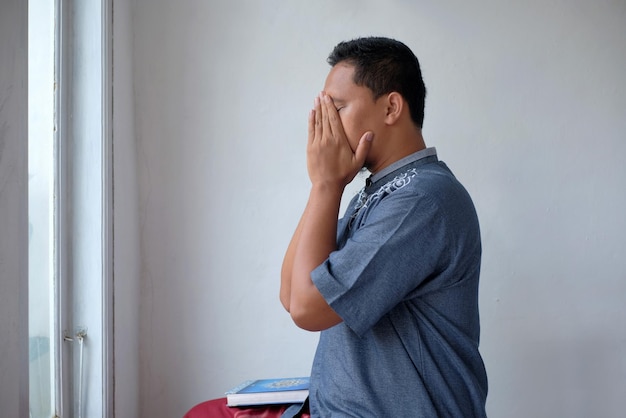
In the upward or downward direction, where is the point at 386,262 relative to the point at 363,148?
downward

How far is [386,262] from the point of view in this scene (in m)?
1.07

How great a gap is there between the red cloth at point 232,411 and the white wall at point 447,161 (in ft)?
1.71

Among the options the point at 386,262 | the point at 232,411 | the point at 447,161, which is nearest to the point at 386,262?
the point at 386,262

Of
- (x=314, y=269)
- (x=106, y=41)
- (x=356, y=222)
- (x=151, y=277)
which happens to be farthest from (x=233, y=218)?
(x=314, y=269)

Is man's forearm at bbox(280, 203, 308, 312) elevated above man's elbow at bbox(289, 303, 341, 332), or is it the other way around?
man's forearm at bbox(280, 203, 308, 312)

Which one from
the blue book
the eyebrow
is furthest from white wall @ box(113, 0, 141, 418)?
the eyebrow

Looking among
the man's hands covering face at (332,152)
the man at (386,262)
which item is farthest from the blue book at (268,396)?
the man's hands covering face at (332,152)

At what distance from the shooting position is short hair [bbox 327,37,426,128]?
127 cm

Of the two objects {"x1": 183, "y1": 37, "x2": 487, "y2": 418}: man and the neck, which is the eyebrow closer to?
{"x1": 183, "y1": 37, "x2": 487, "y2": 418}: man

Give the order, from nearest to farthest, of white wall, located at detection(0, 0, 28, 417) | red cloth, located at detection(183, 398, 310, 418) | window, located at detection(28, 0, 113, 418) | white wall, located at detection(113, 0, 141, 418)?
1. white wall, located at detection(0, 0, 28, 417)
2. red cloth, located at detection(183, 398, 310, 418)
3. window, located at detection(28, 0, 113, 418)
4. white wall, located at detection(113, 0, 141, 418)

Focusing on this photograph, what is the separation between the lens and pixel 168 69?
208cm

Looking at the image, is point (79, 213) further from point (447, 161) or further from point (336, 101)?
point (447, 161)

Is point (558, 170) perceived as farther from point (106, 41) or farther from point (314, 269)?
point (106, 41)

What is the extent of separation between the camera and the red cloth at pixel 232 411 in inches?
56.5
